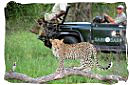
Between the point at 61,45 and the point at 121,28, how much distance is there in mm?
736

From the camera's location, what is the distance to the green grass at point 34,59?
3.85 meters

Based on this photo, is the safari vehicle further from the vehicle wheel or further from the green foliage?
the green foliage

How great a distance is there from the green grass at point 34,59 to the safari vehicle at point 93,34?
11 cm

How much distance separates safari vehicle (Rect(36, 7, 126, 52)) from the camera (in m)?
3.89

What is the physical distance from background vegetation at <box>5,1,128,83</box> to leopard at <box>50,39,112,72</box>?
5cm

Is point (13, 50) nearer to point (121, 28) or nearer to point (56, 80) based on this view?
point (56, 80)

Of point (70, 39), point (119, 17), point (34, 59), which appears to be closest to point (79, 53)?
point (70, 39)

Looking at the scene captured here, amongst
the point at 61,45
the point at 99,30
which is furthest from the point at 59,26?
the point at 99,30

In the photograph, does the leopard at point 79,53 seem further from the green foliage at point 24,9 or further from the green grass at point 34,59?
the green foliage at point 24,9

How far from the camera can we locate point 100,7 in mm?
3943

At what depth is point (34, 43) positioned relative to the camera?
154 inches

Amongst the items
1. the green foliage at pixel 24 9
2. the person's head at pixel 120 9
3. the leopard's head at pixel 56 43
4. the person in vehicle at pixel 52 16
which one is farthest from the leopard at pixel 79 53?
the person's head at pixel 120 9

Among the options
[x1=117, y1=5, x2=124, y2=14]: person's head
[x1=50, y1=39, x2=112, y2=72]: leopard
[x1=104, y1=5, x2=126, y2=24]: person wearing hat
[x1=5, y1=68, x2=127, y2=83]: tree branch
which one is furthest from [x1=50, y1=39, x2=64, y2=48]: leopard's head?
[x1=117, y1=5, x2=124, y2=14]: person's head

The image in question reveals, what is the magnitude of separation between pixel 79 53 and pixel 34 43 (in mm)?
542
